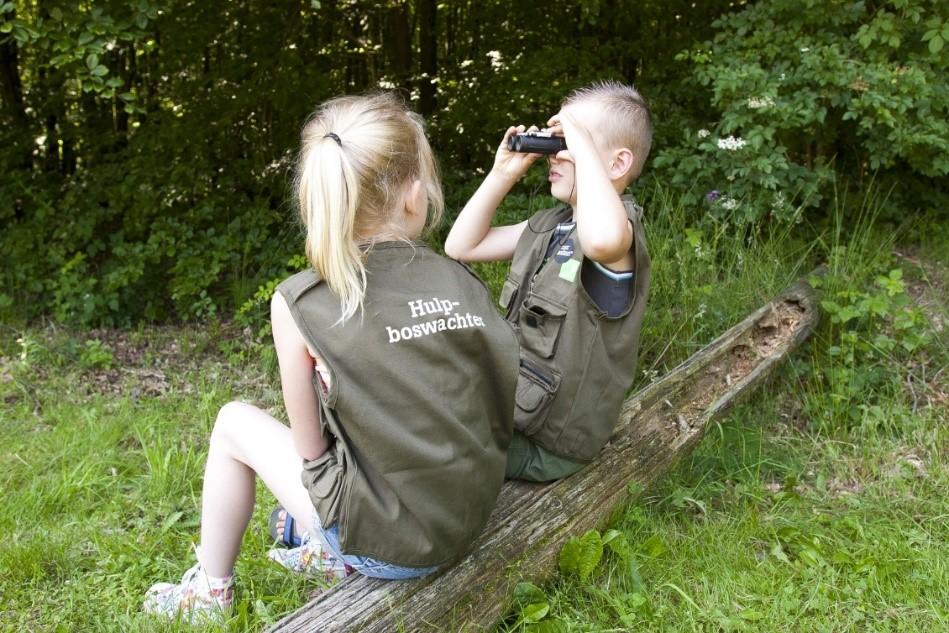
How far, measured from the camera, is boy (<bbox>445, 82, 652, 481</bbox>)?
89.1 inches

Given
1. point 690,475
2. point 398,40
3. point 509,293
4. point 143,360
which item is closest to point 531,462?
point 509,293

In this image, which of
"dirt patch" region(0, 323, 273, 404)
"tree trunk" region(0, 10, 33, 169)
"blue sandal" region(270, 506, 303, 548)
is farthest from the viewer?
"tree trunk" region(0, 10, 33, 169)

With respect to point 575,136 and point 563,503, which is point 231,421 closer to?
point 563,503

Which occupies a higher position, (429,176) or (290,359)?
(429,176)

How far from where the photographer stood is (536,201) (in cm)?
491

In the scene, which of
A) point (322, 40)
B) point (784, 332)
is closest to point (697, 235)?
point (784, 332)

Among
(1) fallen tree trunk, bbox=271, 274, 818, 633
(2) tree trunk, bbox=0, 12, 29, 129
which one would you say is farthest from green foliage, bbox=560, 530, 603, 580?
(2) tree trunk, bbox=0, 12, 29, 129

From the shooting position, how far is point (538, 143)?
8.06 feet

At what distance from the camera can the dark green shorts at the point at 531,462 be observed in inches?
97.7

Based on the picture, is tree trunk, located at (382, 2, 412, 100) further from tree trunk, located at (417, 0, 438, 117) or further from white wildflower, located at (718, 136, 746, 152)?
white wildflower, located at (718, 136, 746, 152)

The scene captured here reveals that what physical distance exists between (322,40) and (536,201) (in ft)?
10.2

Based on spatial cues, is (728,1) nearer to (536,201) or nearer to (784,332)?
(536,201)

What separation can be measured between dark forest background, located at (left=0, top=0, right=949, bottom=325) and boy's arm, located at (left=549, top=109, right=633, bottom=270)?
217cm

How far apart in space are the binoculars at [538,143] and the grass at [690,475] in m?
1.30
